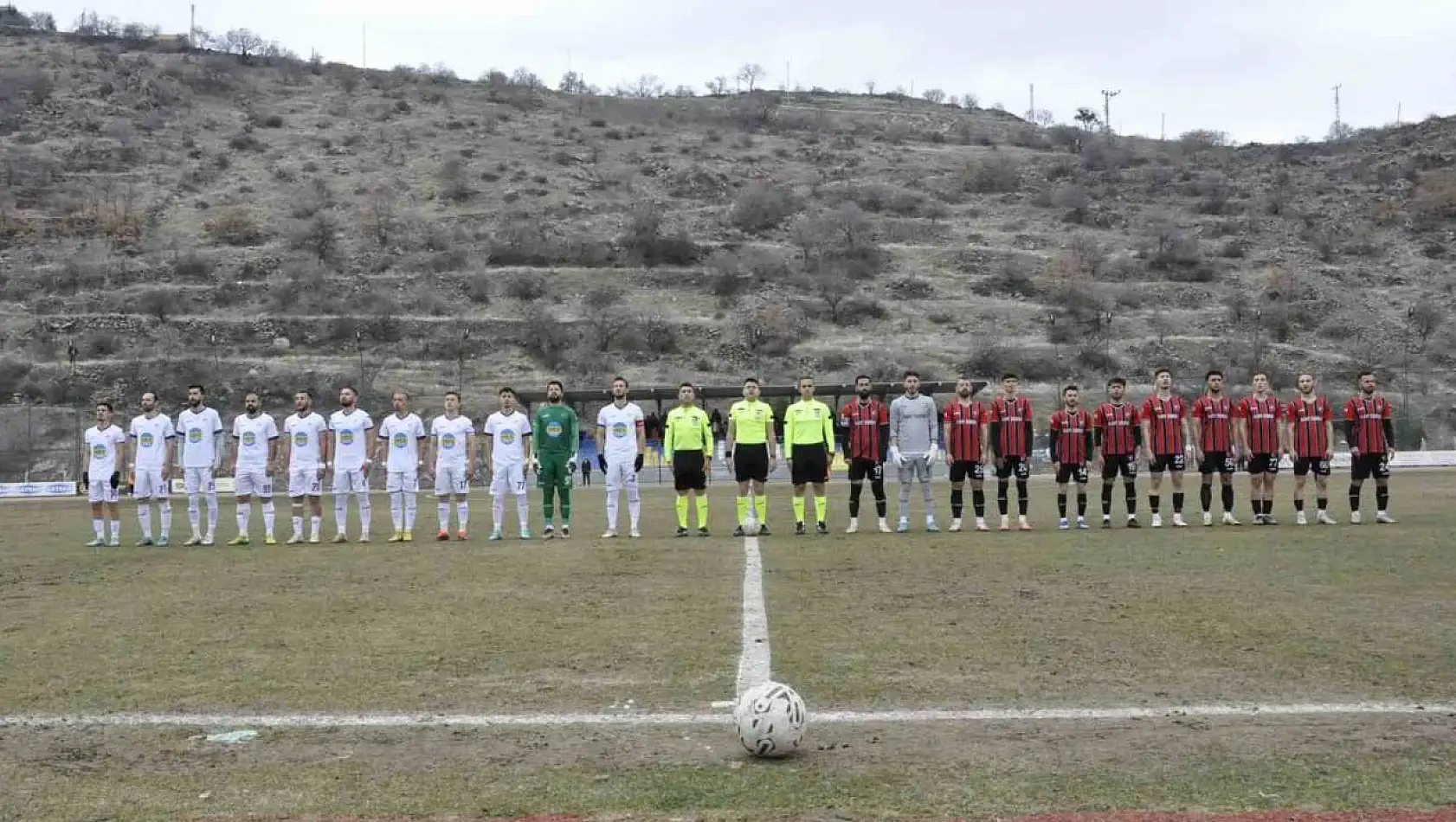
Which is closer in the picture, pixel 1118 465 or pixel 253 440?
pixel 253 440

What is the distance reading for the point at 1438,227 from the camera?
75.9 metres

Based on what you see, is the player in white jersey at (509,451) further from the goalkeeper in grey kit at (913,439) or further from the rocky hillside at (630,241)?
the rocky hillside at (630,241)

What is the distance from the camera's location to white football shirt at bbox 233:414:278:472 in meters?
17.2

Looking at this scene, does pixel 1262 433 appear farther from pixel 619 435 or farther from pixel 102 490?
pixel 102 490

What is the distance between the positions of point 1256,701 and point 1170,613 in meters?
2.89

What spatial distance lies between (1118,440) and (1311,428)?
8.51 ft

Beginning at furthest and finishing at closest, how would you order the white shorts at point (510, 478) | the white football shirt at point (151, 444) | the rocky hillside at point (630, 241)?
1. the rocky hillside at point (630, 241)
2. the white football shirt at point (151, 444)
3. the white shorts at point (510, 478)

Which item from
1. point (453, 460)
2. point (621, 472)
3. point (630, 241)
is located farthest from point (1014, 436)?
point (630, 241)

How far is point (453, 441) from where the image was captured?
1745 cm

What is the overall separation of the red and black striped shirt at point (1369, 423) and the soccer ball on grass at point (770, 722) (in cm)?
1430

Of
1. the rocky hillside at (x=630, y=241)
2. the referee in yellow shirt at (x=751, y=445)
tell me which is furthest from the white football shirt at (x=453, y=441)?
the rocky hillside at (x=630, y=241)

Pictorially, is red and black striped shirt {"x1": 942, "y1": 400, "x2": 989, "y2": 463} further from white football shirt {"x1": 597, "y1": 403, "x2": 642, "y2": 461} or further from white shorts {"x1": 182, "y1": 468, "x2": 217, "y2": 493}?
white shorts {"x1": 182, "y1": 468, "x2": 217, "y2": 493}

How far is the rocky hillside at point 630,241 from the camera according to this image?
186ft

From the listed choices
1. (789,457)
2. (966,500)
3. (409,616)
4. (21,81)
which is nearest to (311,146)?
(21,81)
